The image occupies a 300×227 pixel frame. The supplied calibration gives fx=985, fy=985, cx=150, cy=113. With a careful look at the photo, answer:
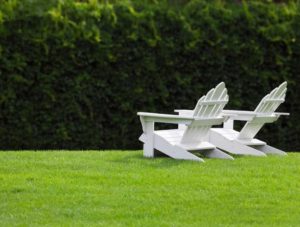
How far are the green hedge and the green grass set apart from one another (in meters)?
Result: 3.10

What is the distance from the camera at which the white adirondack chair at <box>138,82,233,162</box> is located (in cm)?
1151

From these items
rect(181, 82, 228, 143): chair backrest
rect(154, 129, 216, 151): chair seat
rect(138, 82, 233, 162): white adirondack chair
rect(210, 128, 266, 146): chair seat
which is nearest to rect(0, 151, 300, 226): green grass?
rect(138, 82, 233, 162): white adirondack chair

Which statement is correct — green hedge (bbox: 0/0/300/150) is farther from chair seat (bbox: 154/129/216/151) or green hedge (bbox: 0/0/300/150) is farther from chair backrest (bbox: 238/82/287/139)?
chair seat (bbox: 154/129/216/151)

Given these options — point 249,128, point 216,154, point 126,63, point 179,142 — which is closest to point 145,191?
point 179,142

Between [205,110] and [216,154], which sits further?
[216,154]

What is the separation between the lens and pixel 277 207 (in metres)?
8.77

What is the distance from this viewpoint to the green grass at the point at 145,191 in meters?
8.24

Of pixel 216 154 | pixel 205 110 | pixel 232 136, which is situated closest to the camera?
pixel 205 110

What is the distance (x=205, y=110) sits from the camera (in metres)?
11.6

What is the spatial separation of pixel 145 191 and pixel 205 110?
2.46 m

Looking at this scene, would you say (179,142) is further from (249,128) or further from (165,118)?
(249,128)

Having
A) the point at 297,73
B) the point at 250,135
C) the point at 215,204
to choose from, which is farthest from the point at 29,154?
the point at 297,73

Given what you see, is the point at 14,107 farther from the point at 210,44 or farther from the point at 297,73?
the point at 297,73

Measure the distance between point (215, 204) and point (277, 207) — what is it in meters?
0.55
